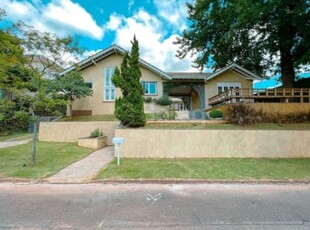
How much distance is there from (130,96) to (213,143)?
5.14m

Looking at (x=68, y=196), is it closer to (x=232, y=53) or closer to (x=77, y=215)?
(x=77, y=215)

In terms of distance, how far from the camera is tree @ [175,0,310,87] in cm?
1567

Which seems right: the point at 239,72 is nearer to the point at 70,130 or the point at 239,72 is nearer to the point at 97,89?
the point at 97,89

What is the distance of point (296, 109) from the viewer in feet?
50.1

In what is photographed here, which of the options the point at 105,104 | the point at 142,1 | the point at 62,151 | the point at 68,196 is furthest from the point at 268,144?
the point at 105,104

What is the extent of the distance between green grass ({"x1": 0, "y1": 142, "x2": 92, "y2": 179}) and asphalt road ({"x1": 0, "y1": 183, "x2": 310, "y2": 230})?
102 centimetres

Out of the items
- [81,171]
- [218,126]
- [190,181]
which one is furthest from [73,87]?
[190,181]

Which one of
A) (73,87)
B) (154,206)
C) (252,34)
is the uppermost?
(252,34)

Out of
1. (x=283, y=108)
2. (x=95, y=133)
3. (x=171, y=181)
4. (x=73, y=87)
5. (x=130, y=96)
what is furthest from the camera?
(x=73, y=87)

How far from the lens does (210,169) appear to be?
8.42m

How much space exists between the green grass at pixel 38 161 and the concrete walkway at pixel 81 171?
0.40m

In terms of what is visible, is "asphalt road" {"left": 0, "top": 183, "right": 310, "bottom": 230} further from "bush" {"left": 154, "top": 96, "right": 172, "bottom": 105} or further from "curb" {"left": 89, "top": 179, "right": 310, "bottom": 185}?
"bush" {"left": 154, "top": 96, "right": 172, "bottom": 105}

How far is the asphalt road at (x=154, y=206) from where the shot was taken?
413 centimetres

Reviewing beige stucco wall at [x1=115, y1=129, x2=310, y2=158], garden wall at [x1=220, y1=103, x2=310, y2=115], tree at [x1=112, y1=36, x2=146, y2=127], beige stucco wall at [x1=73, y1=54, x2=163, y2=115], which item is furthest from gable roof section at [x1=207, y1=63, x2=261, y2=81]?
tree at [x1=112, y1=36, x2=146, y2=127]
